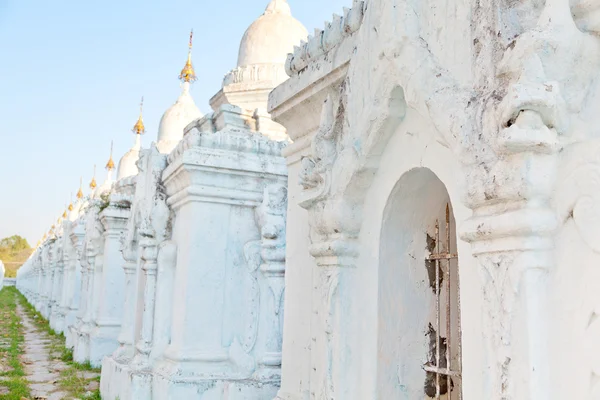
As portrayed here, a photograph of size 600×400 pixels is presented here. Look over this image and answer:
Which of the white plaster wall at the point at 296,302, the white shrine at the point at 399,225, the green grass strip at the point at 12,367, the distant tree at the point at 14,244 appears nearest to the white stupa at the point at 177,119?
the green grass strip at the point at 12,367

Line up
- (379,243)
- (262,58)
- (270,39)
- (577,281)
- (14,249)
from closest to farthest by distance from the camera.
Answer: (577,281)
(379,243)
(262,58)
(270,39)
(14,249)

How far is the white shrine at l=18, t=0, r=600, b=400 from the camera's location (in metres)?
1.78

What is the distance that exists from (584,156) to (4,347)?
13.0m

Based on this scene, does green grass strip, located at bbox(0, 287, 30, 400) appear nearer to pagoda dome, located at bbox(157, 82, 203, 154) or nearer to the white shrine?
the white shrine

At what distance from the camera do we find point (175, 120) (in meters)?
12.5

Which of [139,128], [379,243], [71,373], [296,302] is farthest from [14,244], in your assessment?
[379,243]

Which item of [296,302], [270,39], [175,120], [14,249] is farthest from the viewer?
[14,249]

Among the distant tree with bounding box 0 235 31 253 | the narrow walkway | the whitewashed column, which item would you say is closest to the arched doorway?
the narrow walkway

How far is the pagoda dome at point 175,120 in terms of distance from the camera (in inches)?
484

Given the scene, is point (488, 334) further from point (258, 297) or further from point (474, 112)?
point (258, 297)

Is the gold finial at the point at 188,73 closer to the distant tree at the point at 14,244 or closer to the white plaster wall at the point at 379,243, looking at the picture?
the white plaster wall at the point at 379,243

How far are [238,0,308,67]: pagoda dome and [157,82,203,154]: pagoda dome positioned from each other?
3.34 m

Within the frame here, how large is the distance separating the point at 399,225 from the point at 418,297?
1.24 ft

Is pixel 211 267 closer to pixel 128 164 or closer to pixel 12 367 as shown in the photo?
pixel 12 367
